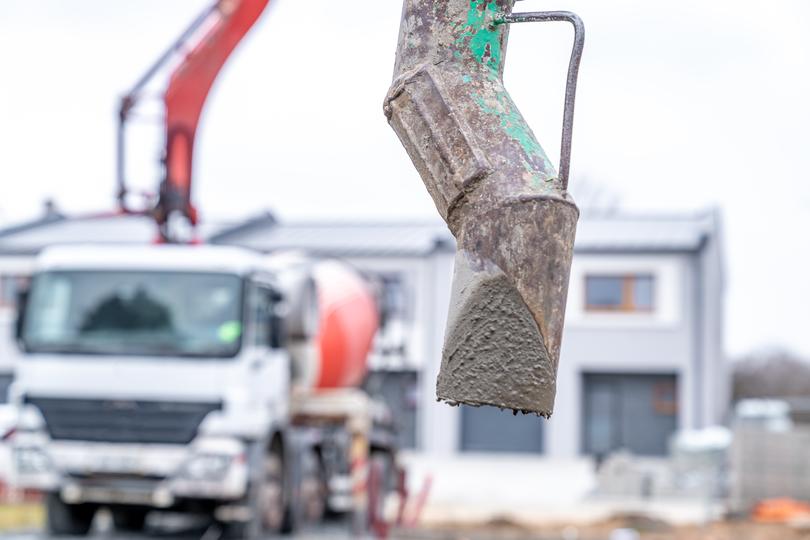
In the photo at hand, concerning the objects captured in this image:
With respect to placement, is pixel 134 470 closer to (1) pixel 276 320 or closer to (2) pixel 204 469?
(2) pixel 204 469

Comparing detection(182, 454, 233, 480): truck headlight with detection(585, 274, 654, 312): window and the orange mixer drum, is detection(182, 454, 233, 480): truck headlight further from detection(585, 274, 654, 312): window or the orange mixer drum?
detection(585, 274, 654, 312): window

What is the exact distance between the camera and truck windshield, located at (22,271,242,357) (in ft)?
37.8

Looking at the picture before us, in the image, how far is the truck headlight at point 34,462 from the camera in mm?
11469

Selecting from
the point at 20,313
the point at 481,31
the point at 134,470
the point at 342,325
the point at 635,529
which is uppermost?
the point at 342,325

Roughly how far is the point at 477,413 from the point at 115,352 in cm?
2645

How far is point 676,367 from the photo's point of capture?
35.8 meters

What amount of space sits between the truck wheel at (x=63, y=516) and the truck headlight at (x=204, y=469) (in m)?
1.55

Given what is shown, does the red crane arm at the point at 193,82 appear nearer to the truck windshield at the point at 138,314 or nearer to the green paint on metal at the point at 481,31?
the truck windshield at the point at 138,314

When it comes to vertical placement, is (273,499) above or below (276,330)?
below

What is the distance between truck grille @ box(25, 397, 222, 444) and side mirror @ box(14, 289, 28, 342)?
0.75 meters

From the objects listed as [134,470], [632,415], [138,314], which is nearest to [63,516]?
[134,470]

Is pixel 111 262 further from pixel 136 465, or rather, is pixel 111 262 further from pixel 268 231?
pixel 268 231

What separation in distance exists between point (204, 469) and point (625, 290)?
84.5 feet

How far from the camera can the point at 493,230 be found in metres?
1.57
